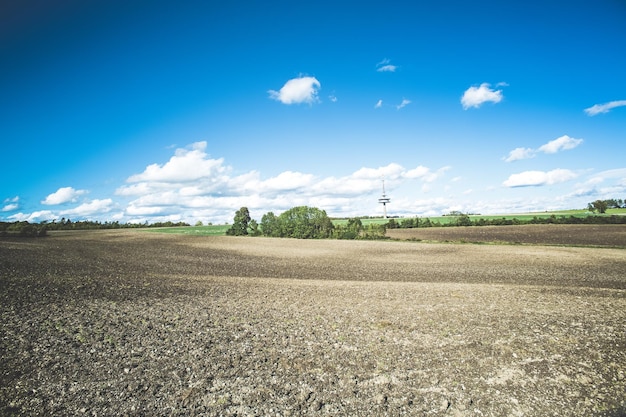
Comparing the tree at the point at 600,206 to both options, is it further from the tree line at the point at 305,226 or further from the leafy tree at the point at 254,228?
the leafy tree at the point at 254,228

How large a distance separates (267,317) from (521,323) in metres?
9.49

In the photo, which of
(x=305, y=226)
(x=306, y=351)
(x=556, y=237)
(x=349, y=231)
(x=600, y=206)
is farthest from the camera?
(x=600, y=206)

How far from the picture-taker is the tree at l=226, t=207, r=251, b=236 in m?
71.9

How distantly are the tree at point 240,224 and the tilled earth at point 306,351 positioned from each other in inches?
2180

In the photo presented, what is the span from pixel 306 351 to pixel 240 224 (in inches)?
2602

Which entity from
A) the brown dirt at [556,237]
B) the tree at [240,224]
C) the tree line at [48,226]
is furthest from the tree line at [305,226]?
the tree line at [48,226]

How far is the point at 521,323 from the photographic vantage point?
10.9m

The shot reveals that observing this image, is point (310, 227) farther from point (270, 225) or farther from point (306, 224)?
point (270, 225)

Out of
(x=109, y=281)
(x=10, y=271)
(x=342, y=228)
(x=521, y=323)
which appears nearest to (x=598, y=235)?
(x=342, y=228)

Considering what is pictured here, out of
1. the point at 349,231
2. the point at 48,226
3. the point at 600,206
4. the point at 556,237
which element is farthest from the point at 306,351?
the point at 600,206

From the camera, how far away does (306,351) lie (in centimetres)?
852

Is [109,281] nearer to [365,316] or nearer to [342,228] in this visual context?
[365,316]

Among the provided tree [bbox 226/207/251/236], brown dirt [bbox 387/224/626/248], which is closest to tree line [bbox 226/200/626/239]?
tree [bbox 226/207/251/236]

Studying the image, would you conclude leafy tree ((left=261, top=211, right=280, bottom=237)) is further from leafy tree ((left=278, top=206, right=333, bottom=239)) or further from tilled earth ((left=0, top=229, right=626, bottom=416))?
tilled earth ((left=0, top=229, right=626, bottom=416))
